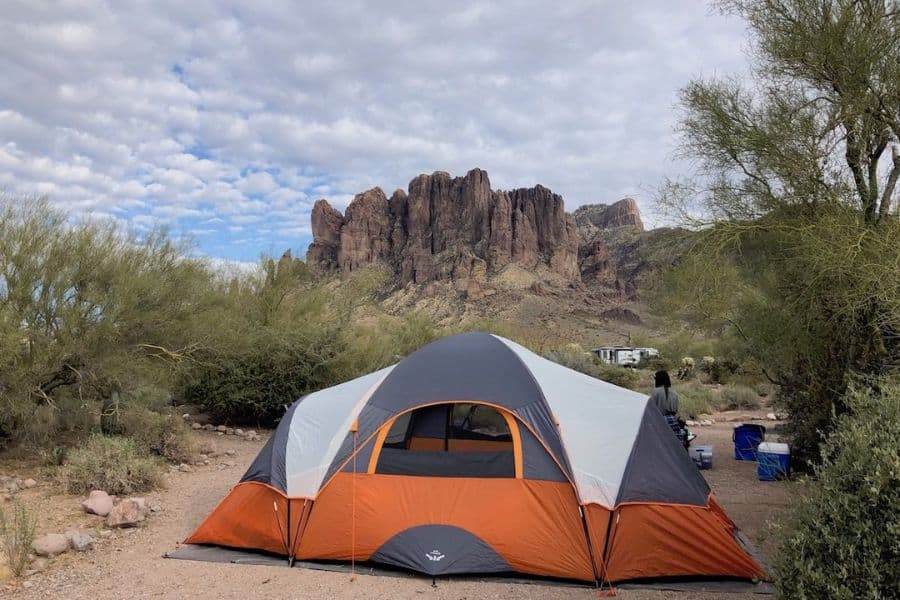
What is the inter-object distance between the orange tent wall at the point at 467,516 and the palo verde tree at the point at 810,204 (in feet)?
11.5

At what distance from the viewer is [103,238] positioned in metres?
10.1

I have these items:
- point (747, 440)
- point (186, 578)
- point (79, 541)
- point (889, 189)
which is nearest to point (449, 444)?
point (186, 578)

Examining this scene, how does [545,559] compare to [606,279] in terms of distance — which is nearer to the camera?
[545,559]

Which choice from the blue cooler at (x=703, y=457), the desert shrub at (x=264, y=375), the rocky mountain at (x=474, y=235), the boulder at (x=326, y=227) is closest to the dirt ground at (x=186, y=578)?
the blue cooler at (x=703, y=457)

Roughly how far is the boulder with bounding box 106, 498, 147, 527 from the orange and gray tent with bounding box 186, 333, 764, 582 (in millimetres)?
1112

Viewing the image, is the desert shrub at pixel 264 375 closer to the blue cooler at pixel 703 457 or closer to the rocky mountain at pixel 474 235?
the blue cooler at pixel 703 457

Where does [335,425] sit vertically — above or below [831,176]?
below

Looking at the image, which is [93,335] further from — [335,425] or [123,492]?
[335,425]

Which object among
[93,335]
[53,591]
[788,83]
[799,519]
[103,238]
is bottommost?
[53,591]

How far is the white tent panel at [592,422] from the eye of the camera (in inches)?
212

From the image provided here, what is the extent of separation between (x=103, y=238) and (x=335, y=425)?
6314 millimetres

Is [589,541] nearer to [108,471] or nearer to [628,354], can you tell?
[108,471]

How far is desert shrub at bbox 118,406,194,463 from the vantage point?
9797 millimetres

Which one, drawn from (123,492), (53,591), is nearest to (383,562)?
(53,591)
